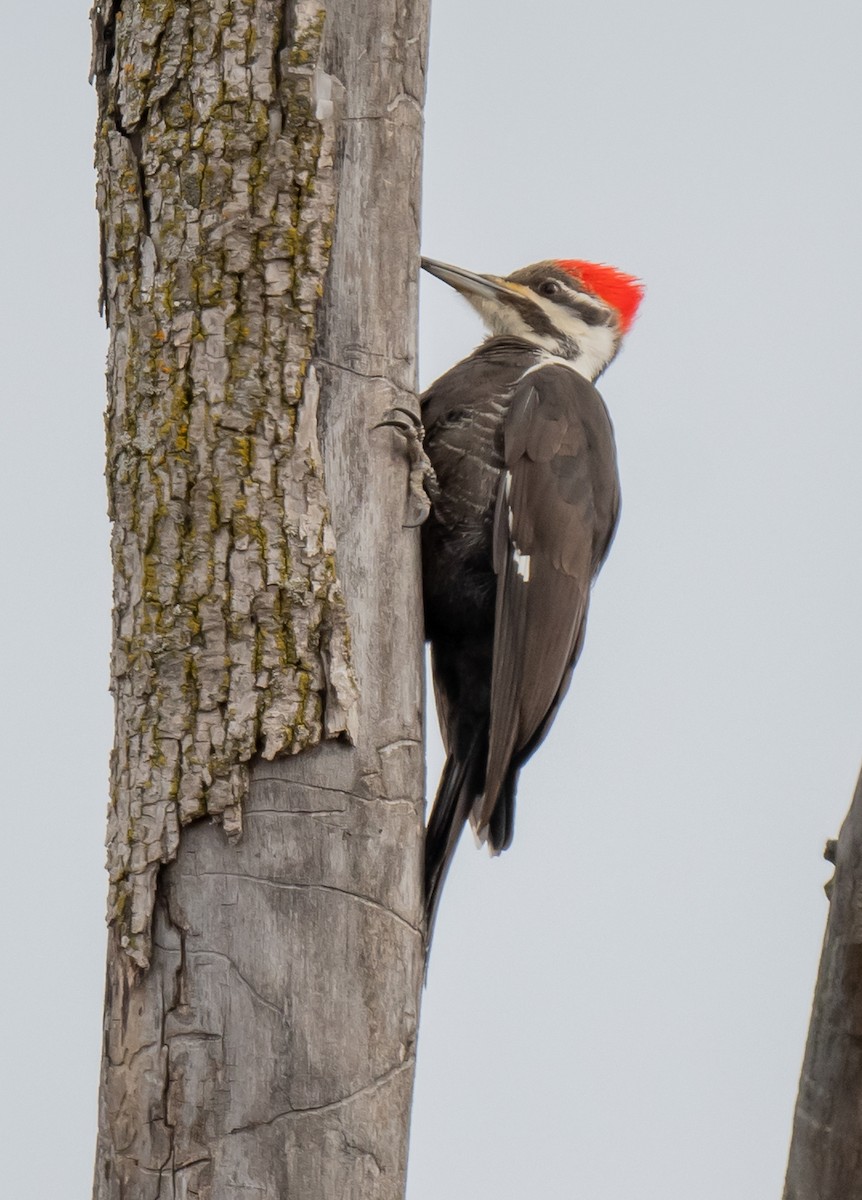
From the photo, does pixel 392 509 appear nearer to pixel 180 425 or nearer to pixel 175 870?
pixel 180 425

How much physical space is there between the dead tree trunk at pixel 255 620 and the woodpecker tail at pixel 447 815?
0.22 m

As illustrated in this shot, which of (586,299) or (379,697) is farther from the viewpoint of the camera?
(586,299)

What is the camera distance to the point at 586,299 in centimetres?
385

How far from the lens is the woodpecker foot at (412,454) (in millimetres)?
2482

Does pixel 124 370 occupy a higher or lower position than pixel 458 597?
higher

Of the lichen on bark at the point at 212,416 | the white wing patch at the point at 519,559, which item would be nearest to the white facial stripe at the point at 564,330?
the white wing patch at the point at 519,559

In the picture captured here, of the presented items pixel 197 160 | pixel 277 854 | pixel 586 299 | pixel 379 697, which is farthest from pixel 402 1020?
pixel 586 299

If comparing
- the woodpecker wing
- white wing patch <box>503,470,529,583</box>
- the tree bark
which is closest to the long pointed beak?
the woodpecker wing

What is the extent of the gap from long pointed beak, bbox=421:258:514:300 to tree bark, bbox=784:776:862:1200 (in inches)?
77.3

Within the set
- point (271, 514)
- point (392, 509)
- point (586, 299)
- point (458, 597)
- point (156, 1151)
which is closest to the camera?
point (156, 1151)

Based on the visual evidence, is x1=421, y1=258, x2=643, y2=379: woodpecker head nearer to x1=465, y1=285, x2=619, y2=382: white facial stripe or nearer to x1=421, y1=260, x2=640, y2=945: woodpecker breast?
x1=465, y1=285, x2=619, y2=382: white facial stripe

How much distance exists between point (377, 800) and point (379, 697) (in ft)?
0.57

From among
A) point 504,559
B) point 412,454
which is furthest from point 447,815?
point 412,454

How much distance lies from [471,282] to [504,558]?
3.27 ft
